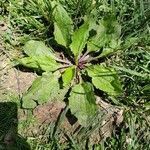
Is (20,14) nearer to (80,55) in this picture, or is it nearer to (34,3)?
(34,3)

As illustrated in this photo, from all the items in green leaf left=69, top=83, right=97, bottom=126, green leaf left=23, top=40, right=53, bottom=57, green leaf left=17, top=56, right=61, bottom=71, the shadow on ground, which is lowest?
the shadow on ground

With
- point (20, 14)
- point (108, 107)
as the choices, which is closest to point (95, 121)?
point (108, 107)

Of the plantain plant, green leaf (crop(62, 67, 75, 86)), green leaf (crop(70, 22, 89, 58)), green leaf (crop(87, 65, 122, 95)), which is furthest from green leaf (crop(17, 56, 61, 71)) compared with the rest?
green leaf (crop(87, 65, 122, 95))

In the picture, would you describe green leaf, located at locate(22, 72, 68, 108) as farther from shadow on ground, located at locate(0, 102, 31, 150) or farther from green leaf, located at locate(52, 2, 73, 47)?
green leaf, located at locate(52, 2, 73, 47)

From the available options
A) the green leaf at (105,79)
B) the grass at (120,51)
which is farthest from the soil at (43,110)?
the green leaf at (105,79)

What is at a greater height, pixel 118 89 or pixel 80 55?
pixel 80 55
